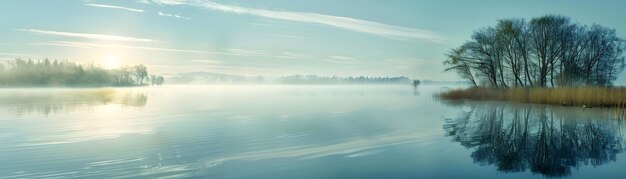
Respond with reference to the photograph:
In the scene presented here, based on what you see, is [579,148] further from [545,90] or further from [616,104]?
[545,90]

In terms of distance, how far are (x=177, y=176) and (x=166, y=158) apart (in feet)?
6.31

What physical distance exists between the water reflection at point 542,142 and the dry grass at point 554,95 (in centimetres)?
734

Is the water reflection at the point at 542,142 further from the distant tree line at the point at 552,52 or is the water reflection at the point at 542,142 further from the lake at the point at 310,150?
the distant tree line at the point at 552,52

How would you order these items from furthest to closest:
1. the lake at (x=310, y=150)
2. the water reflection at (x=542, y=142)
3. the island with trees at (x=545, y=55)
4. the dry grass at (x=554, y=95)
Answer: the island with trees at (x=545, y=55)
the dry grass at (x=554, y=95)
the water reflection at (x=542, y=142)
the lake at (x=310, y=150)

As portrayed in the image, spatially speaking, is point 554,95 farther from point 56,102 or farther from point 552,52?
point 56,102

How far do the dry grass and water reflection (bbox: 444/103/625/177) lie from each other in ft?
24.1

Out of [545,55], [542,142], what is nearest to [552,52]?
[545,55]

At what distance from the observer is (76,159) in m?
9.51

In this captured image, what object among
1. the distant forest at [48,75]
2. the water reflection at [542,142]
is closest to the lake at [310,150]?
the water reflection at [542,142]

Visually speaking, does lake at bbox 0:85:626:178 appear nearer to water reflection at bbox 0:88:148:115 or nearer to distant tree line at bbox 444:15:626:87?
water reflection at bbox 0:88:148:115

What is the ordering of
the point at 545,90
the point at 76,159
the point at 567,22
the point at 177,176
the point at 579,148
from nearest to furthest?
the point at 177,176
the point at 76,159
the point at 579,148
the point at 545,90
the point at 567,22

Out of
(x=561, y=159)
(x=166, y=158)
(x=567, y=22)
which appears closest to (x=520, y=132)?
(x=561, y=159)

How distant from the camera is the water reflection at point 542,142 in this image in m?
9.35

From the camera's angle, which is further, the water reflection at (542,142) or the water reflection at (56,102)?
the water reflection at (56,102)
